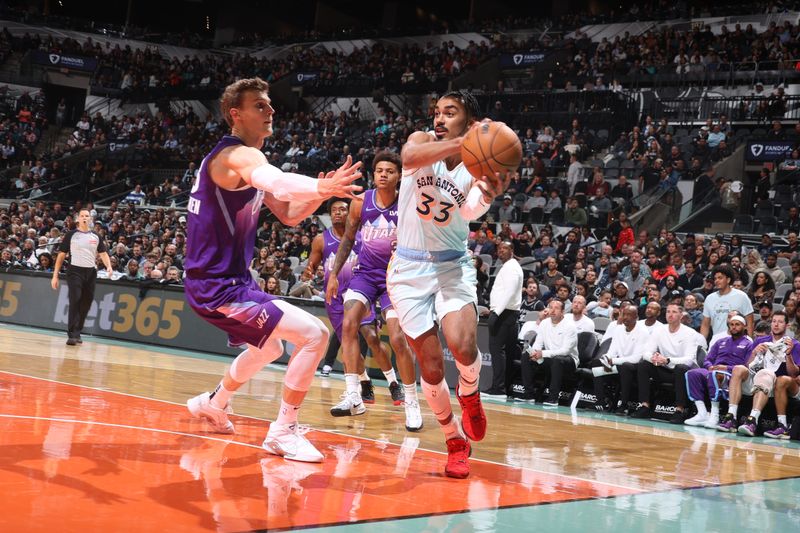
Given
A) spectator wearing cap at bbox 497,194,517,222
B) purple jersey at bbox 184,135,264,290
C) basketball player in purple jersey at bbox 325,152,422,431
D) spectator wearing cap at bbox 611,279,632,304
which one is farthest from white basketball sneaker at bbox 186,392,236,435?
spectator wearing cap at bbox 497,194,517,222

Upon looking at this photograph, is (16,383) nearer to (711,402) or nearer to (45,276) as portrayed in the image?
(711,402)

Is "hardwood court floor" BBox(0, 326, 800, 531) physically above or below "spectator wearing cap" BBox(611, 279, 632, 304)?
below

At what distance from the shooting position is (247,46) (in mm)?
43125

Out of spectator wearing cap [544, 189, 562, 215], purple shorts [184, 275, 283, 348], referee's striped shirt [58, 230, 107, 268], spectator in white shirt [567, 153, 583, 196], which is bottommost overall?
purple shorts [184, 275, 283, 348]

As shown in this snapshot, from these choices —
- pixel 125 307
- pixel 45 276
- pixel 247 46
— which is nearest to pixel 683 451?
pixel 125 307

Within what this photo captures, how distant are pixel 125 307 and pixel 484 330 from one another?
7.48 metres

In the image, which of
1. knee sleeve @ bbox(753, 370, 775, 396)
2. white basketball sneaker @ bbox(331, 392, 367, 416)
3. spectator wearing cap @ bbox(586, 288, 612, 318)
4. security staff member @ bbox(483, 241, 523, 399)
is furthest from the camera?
spectator wearing cap @ bbox(586, 288, 612, 318)

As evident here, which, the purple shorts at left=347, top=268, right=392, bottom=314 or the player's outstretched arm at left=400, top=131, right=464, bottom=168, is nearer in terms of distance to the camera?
the player's outstretched arm at left=400, top=131, right=464, bottom=168

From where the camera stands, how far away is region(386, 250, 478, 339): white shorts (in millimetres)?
5391

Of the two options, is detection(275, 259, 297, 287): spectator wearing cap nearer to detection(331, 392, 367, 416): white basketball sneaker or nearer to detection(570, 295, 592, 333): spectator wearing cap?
detection(570, 295, 592, 333): spectator wearing cap

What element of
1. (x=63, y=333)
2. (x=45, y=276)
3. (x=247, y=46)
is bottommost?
(x=63, y=333)

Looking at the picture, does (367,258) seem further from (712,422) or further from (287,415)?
(712,422)

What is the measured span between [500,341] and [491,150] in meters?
7.24

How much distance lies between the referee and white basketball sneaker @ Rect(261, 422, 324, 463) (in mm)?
9105
